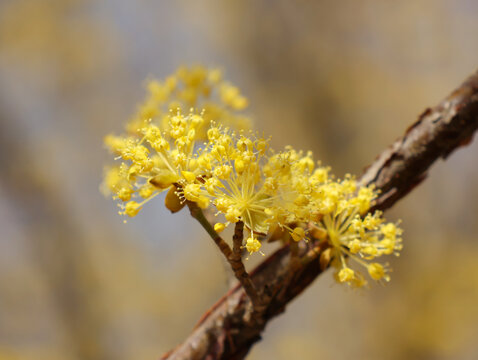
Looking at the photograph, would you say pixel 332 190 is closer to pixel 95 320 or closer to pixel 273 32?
pixel 95 320

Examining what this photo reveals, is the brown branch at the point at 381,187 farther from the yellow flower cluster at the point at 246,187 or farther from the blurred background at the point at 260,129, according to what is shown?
the blurred background at the point at 260,129

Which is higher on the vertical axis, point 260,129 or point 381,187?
point 260,129

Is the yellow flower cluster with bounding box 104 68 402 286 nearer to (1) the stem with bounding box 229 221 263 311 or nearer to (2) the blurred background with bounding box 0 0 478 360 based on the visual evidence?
(1) the stem with bounding box 229 221 263 311

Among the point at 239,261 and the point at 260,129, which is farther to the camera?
the point at 260,129

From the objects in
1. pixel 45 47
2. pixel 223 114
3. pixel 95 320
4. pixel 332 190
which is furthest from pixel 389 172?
pixel 45 47

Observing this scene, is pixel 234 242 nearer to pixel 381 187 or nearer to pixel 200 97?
pixel 381 187

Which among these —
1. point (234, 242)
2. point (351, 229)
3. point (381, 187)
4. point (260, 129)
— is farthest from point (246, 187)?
point (260, 129)

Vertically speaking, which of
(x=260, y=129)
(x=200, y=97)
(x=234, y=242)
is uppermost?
(x=260, y=129)

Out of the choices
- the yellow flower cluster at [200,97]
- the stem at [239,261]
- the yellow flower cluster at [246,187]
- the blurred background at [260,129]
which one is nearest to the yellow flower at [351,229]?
the yellow flower cluster at [246,187]
